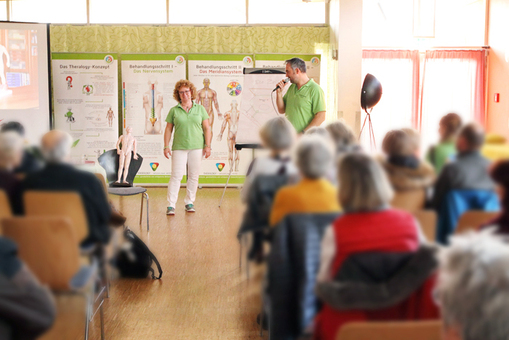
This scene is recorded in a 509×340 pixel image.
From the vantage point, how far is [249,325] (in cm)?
320

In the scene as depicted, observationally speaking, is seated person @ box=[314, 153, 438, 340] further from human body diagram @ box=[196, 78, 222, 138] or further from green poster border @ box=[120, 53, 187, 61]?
green poster border @ box=[120, 53, 187, 61]

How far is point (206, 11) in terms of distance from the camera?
9.18 m

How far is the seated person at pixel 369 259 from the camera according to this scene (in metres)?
1.15

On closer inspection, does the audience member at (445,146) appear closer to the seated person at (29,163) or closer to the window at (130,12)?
the seated person at (29,163)

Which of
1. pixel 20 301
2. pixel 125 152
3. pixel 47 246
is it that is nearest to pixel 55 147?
pixel 47 246

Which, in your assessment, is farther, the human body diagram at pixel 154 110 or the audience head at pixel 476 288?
the human body diagram at pixel 154 110

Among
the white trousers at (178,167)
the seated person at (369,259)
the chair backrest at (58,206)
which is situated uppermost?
the chair backrest at (58,206)

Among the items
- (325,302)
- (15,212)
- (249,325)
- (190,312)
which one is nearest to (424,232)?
(325,302)

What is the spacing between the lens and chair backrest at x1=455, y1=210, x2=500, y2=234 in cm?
108

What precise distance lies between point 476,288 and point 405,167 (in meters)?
0.34

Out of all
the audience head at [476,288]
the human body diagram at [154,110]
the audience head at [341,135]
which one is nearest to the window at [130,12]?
the human body diagram at [154,110]

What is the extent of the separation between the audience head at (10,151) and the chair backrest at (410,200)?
0.80 m

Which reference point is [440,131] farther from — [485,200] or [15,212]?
[15,212]

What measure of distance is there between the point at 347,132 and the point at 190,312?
7.93 feet
